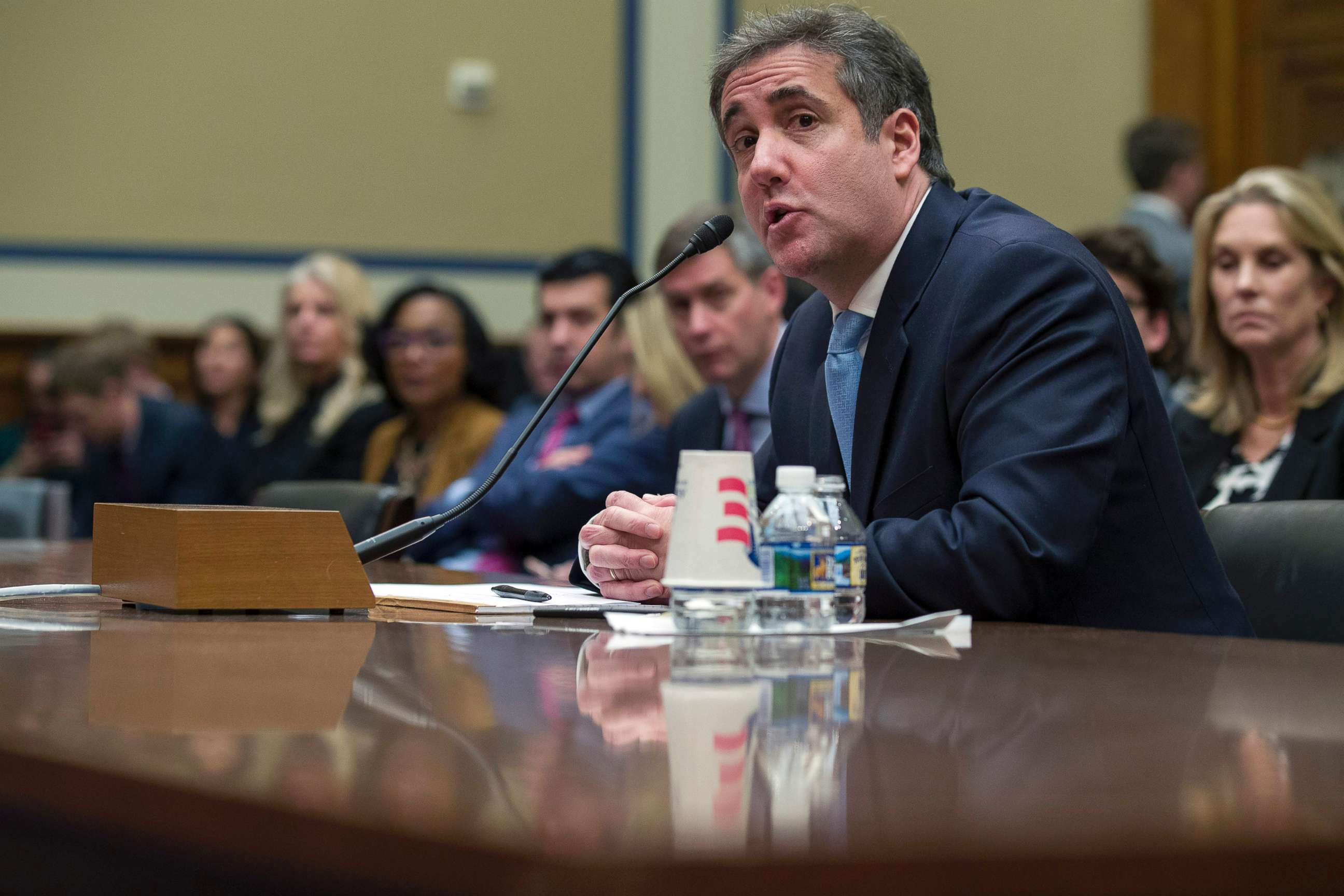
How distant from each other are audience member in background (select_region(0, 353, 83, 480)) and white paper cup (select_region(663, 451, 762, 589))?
4.07 meters

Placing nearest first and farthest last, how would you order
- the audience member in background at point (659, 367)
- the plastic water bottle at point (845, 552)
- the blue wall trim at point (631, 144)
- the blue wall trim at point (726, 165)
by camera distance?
the plastic water bottle at point (845, 552), the audience member in background at point (659, 367), the blue wall trim at point (726, 165), the blue wall trim at point (631, 144)

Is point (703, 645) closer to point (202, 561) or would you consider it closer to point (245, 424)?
point (202, 561)

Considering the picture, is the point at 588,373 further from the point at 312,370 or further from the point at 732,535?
the point at 732,535

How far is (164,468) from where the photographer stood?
482 centimetres

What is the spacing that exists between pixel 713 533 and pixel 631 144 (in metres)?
5.43

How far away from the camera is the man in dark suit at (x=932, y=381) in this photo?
138cm

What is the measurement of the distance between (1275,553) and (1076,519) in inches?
14.2

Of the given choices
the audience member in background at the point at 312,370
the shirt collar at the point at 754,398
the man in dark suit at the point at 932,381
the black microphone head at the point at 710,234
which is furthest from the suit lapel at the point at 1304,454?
→ the audience member in background at the point at 312,370

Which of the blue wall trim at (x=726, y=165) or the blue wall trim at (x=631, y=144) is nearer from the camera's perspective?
the blue wall trim at (x=726, y=165)

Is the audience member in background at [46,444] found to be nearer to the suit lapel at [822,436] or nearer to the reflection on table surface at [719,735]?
the suit lapel at [822,436]

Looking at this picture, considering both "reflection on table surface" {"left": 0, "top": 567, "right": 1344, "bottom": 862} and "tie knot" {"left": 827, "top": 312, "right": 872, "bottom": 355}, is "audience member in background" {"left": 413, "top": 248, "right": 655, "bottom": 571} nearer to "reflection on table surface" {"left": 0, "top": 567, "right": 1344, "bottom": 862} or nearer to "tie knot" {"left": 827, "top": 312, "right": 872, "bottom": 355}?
"tie knot" {"left": 827, "top": 312, "right": 872, "bottom": 355}

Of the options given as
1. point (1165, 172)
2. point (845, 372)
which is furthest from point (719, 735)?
point (1165, 172)

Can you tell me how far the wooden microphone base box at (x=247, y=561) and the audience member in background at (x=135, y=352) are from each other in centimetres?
383

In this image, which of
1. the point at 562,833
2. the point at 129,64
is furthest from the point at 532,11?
the point at 562,833
